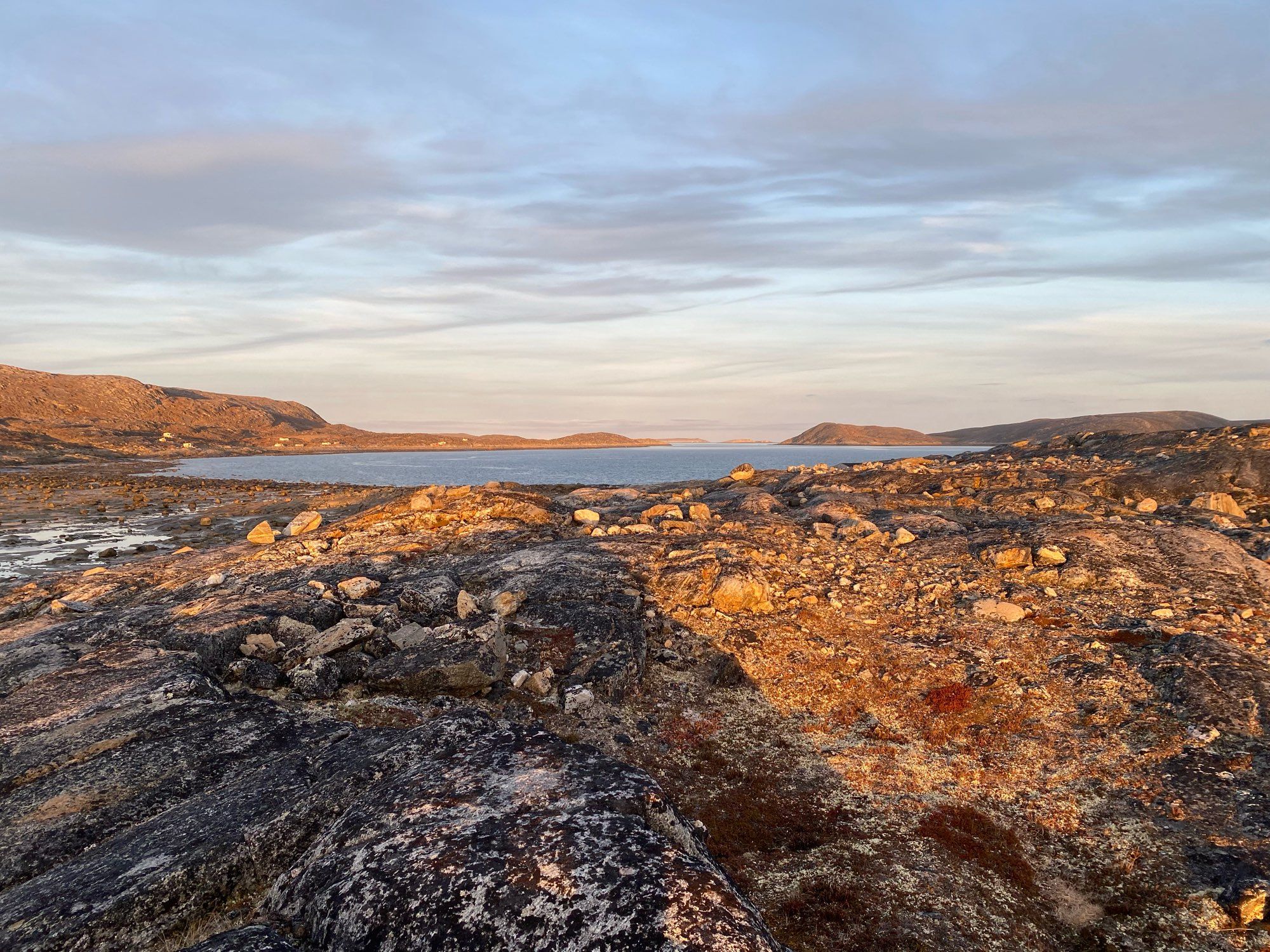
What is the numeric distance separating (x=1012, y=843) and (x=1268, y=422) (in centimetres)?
4079

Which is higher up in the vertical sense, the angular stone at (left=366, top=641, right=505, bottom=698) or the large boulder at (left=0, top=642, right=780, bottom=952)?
the large boulder at (left=0, top=642, right=780, bottom=952)

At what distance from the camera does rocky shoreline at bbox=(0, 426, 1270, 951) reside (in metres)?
6.55

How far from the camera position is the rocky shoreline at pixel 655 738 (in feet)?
21.5

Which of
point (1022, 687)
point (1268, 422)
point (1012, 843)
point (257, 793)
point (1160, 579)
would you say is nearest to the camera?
point (257, 793)

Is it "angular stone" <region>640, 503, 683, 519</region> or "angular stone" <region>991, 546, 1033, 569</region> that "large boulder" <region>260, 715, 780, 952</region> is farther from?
"angular stone" <region>640, 503, 683, 519</region>

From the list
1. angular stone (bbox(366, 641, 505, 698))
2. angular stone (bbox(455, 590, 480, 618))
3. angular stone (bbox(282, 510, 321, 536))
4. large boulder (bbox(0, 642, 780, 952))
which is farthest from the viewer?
angular stone (bbox(282, 510, 321, 536))

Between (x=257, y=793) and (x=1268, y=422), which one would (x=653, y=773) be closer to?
(x=257, y=793)

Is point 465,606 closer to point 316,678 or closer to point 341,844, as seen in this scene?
point 316,678

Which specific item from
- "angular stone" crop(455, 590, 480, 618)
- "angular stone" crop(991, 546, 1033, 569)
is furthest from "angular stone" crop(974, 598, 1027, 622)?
"angular stone" crop(455, 590, 480, 618)

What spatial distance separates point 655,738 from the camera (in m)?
14.0

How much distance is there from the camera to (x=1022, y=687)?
15258 mm

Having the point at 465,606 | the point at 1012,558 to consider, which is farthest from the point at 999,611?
the point at 465,606

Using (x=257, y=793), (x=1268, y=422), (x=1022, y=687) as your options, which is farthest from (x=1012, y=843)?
(x=1268, y=422)

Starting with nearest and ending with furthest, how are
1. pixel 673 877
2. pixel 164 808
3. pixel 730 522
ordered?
pixel 673 877 → pixel 164 808 → pixel 730 522
